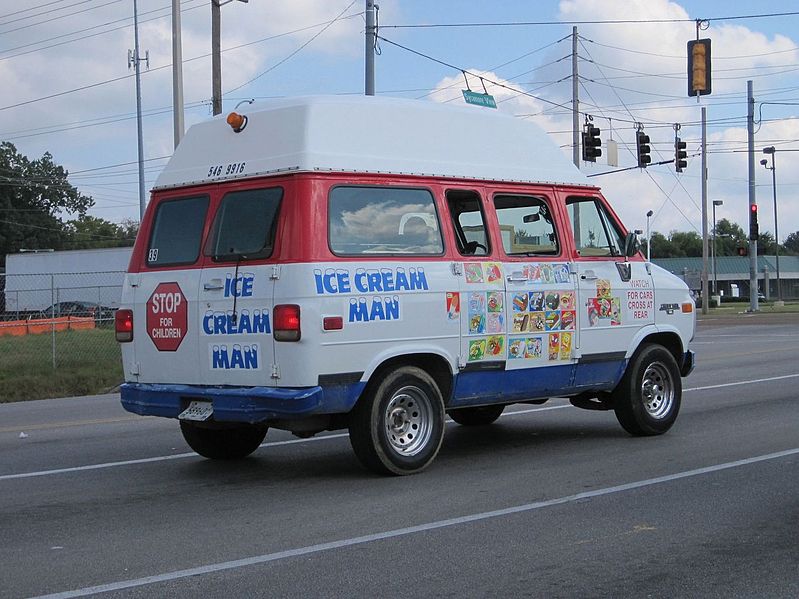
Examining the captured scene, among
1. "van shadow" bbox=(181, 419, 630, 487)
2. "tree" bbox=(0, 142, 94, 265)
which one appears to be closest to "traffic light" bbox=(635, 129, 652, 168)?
"van shadow" bbox=(181, 419, 630, 487)

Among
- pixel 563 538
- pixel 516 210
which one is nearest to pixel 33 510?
pixel 563 538

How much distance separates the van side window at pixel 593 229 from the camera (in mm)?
10344

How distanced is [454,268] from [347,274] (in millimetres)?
1111

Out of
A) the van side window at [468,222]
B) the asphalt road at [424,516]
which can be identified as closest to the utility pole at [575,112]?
the asphalt road at [424,516]

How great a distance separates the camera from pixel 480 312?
926 centimetres

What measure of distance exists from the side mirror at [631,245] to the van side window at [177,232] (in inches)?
158

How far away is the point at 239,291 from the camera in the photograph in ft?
27.8

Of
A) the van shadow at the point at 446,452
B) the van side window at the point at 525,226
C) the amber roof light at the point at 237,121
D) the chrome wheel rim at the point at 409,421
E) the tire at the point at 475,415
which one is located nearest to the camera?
the chrome wheel rim at the point at 409,421

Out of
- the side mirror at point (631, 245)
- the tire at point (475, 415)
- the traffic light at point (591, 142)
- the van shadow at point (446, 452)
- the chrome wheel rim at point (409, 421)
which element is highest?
the traffic light at point (591, 142)

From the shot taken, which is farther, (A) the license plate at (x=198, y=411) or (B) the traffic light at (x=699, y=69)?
(B) the traffic light at (x=699, y=69)

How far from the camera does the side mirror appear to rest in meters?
10.5

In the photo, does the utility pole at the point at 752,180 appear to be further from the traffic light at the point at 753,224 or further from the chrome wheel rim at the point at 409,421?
the chrome wheel rim at the point at 409,421

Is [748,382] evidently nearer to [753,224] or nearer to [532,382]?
[532,382]

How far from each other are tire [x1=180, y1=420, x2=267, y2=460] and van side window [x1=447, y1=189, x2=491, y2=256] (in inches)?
92.7
